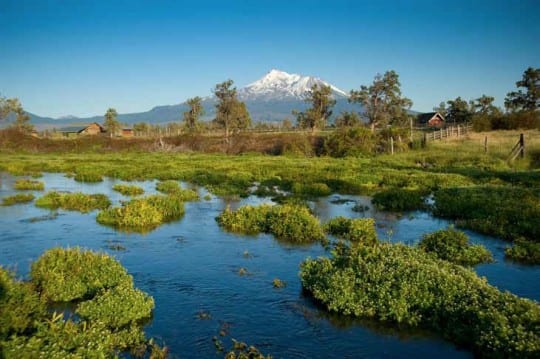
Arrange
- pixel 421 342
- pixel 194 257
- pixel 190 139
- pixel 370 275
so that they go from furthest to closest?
pixel 190 139
pixel 194 257
pixel 370 275
pixel 421 342

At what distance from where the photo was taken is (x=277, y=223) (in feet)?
70.9

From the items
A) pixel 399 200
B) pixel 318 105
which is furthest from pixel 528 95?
pixel 399 200

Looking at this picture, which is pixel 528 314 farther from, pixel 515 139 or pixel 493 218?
pixel 515 139

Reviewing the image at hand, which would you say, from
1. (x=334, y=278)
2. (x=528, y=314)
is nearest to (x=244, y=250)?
(x=334, y=278)

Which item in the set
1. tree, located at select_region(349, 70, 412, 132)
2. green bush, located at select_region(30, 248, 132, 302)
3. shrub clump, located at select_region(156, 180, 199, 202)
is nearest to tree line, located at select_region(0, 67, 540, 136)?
tree, located at select_region(349, 70, 412, 132)

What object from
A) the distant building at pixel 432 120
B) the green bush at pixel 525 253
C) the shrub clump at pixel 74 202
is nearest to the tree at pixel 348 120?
the distant building at pixel 432 120

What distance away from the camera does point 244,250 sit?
1895cm

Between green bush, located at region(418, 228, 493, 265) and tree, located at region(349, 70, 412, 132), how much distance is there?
3488 inches

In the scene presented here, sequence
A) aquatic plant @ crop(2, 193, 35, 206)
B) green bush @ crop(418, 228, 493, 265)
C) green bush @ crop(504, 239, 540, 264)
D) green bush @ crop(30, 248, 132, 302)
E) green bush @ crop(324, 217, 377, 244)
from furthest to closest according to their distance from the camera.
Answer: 1. aquatic plant @ crop(2, 193, 35, 206)
2. green bush @ crop(324, 217, 377, 244)
3. green bush @ crop(504, 239, 540, 264)
4. green bush @ crop(418, 228, 493, 265)
5. green bush @ crop(30, 248, 132, 302)

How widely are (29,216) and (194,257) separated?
1283 centimetres

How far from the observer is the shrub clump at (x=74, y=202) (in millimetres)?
27666

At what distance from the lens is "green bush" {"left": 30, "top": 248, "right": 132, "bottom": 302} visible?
13.4 metres

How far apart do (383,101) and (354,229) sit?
3614 inches

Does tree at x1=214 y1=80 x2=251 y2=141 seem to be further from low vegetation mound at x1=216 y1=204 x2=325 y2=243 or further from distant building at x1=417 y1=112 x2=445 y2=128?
low vegetation mound at x1=216 y1=204 x2=325 y2=243
